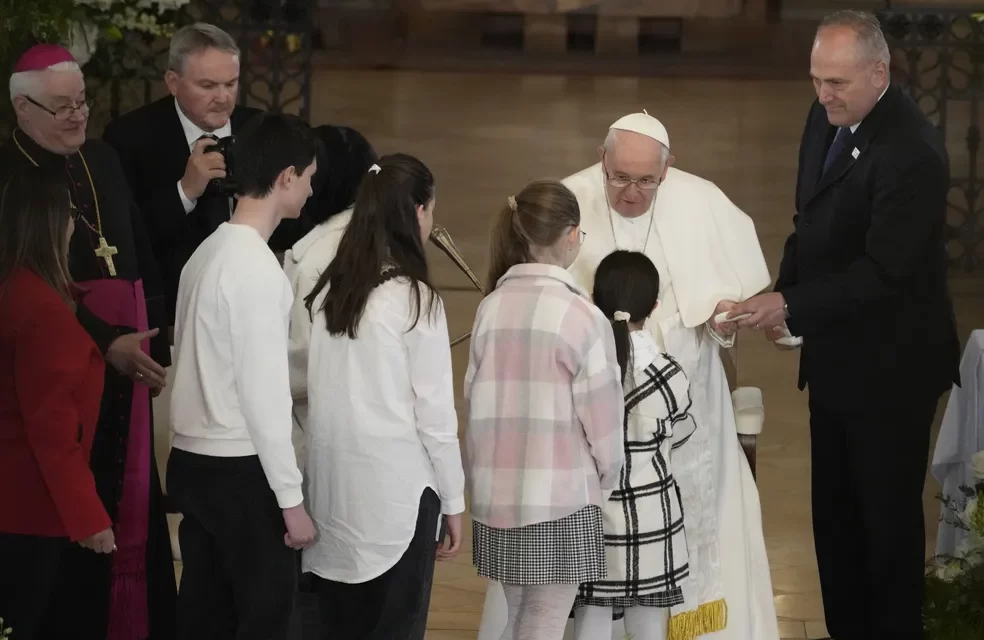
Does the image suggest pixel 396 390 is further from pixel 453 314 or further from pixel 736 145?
pixel 736 145

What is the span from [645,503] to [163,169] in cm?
184

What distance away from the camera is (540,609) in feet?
11.5

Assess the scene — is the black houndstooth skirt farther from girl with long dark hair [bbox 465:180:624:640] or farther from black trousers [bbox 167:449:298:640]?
black trousers [bbox 167:449:298:640]

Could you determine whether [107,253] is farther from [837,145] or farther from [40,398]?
[837,145]

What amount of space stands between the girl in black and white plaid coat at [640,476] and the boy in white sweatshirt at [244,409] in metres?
0.79

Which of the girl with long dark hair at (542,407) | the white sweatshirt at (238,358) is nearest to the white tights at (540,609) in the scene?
the girl with long dark hair at (542,407)

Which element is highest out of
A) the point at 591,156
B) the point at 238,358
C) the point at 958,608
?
the point at 591,156

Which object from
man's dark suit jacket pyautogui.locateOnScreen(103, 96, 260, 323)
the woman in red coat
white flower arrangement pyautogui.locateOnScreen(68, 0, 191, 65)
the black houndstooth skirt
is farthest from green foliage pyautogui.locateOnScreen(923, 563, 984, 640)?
white flower arrangement pyautogui.locateOnScreen(68, 0, 191, 65)

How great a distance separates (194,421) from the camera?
10.5 feet

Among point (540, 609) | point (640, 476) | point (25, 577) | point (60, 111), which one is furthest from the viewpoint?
point (60, 111)

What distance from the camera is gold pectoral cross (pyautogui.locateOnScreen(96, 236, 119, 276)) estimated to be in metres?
3.76

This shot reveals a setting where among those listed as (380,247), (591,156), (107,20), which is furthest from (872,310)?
(591,156)

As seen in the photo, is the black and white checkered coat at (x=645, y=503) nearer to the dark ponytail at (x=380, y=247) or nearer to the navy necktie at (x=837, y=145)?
the dark ponytail at (x=380, y=247)

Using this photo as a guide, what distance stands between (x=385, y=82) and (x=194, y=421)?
10505mm
